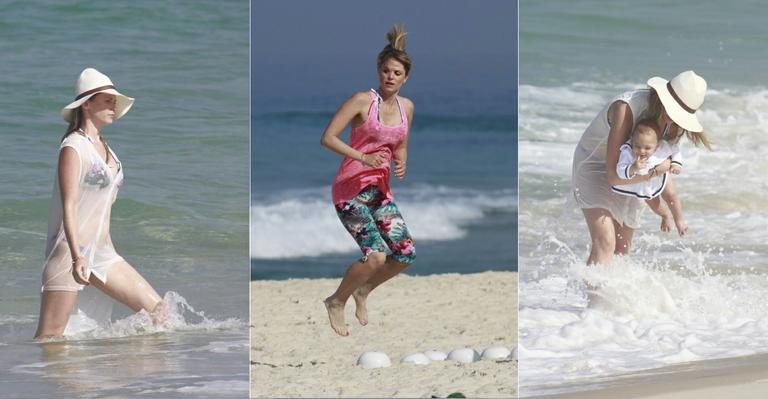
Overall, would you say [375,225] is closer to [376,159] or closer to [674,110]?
[376,159]

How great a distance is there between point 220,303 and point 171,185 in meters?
1.22

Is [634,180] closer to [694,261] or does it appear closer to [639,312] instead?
[639,312]

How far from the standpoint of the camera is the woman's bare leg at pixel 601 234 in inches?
315

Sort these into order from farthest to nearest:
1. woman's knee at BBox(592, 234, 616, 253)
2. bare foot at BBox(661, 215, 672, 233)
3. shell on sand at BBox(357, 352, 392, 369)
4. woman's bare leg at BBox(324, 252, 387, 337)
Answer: woman's knee at BBox(592, 234, 616, 253) → bare foot at BBox(661, 215, 672, 233) → shell on sand at BBox(357, 352, 392, 369) → woman's bare leg at BBox(324, 252, 387, 337)

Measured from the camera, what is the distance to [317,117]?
24.1 feet

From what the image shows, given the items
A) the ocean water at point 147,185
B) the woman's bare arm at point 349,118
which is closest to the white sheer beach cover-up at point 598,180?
the woman's bare arm at point 349,118

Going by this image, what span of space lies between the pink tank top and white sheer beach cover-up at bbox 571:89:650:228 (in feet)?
5.09

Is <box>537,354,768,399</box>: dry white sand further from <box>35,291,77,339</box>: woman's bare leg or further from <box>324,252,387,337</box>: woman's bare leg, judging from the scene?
<box>35,291,77,339</box>: woman's bare leg

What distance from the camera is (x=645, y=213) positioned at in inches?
390

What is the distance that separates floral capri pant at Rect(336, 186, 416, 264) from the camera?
6.68 meters

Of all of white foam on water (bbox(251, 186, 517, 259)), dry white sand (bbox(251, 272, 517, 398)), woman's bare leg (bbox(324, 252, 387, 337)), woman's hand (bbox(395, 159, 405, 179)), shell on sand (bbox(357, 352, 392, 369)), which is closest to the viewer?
woman's hand (bbox(395, 159, 405, 179))

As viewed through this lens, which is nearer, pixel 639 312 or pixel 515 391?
pixel 515 391

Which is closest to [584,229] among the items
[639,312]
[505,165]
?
[505,165]

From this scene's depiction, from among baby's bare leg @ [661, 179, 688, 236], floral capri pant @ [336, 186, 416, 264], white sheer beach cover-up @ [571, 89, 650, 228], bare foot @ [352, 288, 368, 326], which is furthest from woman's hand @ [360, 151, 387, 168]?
baby's bare leg @ [661, 179, 688, 236]
